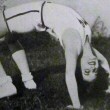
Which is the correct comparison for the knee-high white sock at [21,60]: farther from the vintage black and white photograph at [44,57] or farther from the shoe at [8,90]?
the shoe at [8,90]

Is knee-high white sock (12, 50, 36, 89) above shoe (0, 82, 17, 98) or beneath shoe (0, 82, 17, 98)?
above

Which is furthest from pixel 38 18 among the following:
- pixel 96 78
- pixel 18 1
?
pixel 96 78

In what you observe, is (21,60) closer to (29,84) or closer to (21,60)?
(21,60)

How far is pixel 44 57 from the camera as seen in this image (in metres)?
2.51

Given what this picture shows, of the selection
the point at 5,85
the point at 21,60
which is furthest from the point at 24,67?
the point at 5,85

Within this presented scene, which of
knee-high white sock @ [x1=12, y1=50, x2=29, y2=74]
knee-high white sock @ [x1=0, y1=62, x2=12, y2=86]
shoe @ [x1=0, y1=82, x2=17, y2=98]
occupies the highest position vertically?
knee-high white sock @ [x1=12, y1=50, x2=29, y2=74]

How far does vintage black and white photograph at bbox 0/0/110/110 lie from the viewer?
250cm

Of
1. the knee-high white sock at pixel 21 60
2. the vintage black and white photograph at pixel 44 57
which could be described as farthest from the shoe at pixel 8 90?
the knee-high white sock at pixel 21 60

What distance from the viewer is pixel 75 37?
2516mm

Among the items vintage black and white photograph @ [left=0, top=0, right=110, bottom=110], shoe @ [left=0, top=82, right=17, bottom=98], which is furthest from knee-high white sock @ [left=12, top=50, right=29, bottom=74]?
shoe @ [left=0, top=82, right=17, bottom=98]

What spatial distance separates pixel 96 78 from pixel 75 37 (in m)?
0.28

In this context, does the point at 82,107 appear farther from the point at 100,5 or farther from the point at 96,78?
the point at 100,5

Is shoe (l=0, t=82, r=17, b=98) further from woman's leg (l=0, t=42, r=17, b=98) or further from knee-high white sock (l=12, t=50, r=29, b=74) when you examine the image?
knee-high white sock (l=12, t=50, r=29, b=74)

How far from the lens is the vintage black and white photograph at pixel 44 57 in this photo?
250 centimetres
